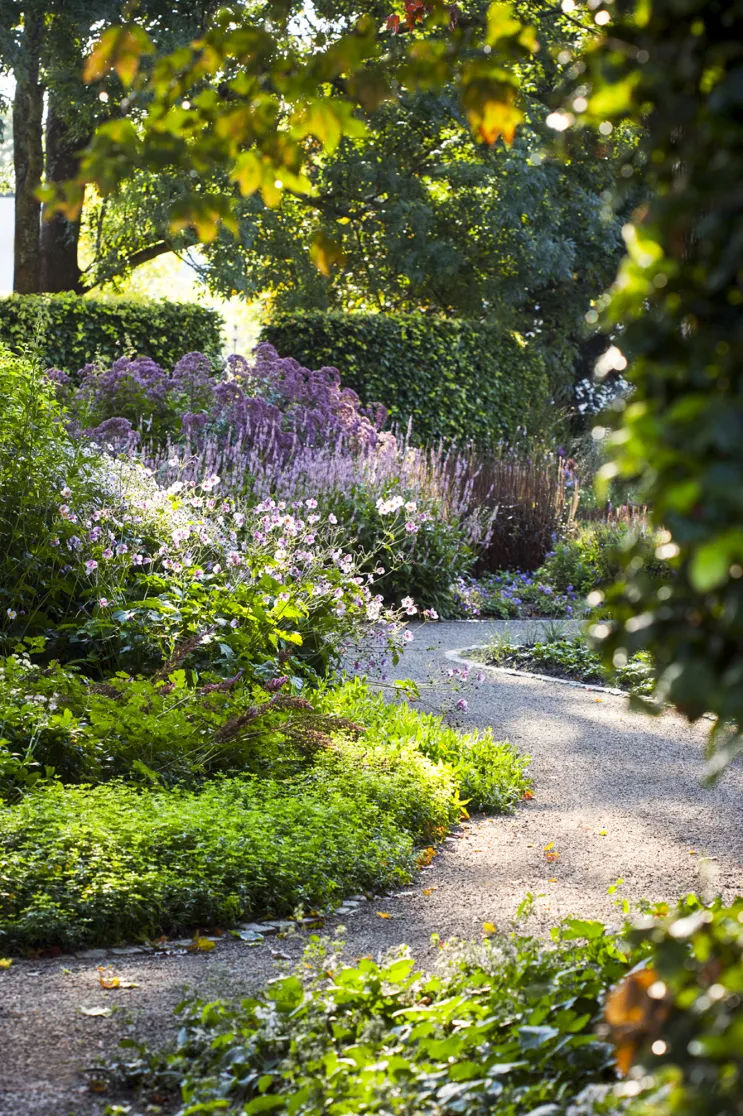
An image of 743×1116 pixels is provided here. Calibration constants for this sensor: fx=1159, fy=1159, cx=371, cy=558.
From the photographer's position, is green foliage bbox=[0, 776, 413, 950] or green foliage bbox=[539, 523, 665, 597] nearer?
green foliage bbox=[0, 776, 413, 950]

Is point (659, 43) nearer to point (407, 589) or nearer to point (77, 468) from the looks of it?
point (77, 468)

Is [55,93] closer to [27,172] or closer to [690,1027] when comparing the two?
[27,172]

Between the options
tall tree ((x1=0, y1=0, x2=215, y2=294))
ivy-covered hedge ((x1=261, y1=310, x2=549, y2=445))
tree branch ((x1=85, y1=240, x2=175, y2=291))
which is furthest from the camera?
tree branch ((x1=85, y1=240, x2=175, y2=291))

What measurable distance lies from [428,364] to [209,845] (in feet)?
40.9

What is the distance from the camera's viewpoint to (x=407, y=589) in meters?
9.60

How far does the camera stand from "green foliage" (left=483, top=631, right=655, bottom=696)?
716cm

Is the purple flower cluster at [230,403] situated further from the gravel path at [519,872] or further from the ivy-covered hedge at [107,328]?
the gravel path at [519,872]

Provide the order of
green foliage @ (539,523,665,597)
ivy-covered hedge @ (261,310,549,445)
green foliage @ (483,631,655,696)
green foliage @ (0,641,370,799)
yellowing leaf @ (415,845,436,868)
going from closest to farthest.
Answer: yellowing leaf @ (415,845,436,868)
green foliage @ (0,641,370,799)
green foliage @ (483,631,655,696)
green foliage @ (539,523,665,597)
ivy-covered hedge @ (261,310,549,445)

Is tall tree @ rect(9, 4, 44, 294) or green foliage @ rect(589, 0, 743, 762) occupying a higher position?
tall tree @ rect(9, 4, 44, 294)

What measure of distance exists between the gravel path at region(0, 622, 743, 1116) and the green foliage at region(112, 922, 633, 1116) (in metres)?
0.21

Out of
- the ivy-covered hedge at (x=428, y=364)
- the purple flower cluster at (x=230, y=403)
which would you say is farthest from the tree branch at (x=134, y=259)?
the purple flower cluster at (x=230, y=403)

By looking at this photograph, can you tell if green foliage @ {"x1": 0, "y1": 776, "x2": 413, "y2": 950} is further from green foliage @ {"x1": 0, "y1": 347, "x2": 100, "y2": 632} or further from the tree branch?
the tree branch

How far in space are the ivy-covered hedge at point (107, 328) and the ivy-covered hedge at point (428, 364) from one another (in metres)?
0.92

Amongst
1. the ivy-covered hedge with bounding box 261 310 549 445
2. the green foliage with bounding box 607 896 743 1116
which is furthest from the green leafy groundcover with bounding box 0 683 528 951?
the ivy-covered hedge with bounding box 261 310 549 445
